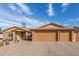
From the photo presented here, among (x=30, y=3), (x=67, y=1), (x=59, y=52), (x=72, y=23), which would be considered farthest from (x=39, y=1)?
(x=59, y=52)

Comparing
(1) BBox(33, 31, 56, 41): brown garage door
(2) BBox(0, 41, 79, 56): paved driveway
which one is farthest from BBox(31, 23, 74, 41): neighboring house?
(2) BBox(0, 41, 79, 56): paved driveway

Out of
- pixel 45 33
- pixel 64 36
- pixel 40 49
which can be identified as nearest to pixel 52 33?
pixel 45 33

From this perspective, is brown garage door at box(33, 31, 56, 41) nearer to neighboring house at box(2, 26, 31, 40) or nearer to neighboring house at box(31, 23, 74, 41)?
neighboring house at box(31, 23, 74, 41)

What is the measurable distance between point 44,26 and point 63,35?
953mm

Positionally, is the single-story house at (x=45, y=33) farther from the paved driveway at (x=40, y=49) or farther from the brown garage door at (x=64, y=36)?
the paved driveway at (x=40, y=49)

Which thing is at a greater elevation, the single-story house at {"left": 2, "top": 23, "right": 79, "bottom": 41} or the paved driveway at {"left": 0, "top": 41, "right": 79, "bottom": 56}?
the single-story house at {"left": 2, "top": 23, "right": 79, "bottom": 41}

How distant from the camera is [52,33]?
28.2ft

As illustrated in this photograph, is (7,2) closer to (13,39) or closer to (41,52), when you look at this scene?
(13,39)

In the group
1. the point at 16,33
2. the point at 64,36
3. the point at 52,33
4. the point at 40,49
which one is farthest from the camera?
the point at 52,33

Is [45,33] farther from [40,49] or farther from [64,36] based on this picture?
[40,49]

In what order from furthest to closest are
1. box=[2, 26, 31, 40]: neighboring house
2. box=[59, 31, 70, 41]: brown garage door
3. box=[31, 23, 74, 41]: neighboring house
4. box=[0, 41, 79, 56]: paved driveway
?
box=[59, 31, 70, 41]: brown garage door → box=[31, 23, 74, 41]: neighboring house → box=[2, 26, 31, 40]: neighboring house → box=[0, 41, 79, 56]: paved driveway

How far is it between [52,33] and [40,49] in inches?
46.7

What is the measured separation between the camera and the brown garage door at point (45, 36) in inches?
333

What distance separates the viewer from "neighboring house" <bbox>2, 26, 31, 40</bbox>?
8.03 metres
